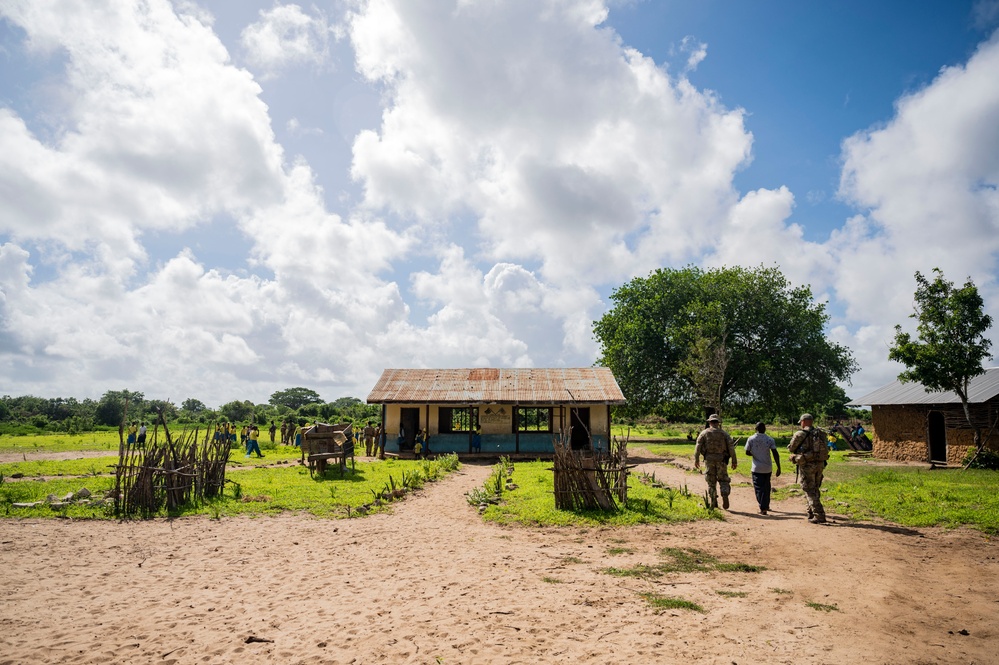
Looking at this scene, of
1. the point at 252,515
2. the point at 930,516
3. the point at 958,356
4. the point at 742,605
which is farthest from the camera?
the point at 958,356

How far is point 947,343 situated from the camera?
18.9 meters

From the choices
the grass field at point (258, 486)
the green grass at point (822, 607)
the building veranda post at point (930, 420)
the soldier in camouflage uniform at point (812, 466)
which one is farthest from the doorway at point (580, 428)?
the green grass at point (822, 607)

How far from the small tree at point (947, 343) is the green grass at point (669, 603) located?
710 inches

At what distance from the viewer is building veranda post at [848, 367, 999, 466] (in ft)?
61.4

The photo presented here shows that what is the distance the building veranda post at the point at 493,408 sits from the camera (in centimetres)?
2309

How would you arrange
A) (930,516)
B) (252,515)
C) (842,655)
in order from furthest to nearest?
(252,515)
(930,516)
(842,655)

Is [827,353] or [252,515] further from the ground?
[827,353]

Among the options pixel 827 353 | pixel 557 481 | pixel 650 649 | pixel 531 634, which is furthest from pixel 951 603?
pixel 827 353

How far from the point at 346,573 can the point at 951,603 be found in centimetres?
679

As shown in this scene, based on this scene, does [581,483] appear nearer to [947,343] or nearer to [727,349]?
[947,343]

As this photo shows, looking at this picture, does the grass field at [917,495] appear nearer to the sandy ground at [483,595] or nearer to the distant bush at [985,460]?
the distant bush at [985,460]

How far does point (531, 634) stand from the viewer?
5.09 metres

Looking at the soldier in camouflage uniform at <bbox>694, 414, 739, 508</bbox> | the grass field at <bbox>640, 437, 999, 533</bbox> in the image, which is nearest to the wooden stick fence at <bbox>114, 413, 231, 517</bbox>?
the soldier in camouflage uniform at <bbox>694, 414, 739, 508</bbox>

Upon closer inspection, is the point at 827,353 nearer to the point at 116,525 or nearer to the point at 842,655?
the point at 842,655
